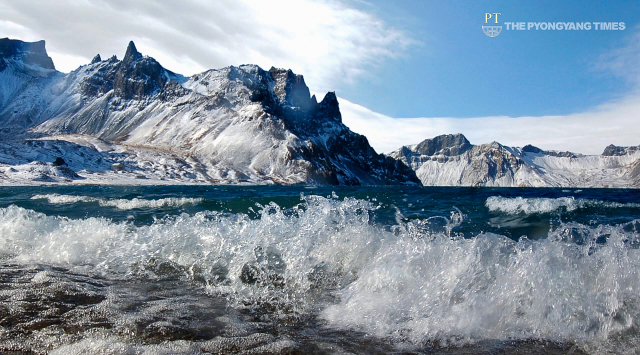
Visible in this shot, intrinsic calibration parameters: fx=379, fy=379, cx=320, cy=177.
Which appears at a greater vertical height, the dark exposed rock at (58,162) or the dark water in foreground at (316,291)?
the dark exposed rock at (58,162)

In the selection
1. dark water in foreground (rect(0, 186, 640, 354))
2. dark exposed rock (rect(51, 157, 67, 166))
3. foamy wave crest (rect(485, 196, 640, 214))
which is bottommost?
dark water in foreground (rect(0, 186, 640, 354))

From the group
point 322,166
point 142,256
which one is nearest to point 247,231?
point 142,256

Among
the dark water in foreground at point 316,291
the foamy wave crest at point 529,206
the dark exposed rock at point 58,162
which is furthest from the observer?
the dark exposed rock at point 58,162

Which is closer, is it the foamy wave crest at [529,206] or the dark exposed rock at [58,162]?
the foamy wave crest at [529,206]

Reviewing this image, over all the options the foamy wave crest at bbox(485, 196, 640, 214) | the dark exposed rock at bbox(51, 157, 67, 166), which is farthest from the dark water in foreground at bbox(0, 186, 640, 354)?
the dark exposed rock at bbox(51, 157, 67, 166)

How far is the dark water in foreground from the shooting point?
5.91 meters

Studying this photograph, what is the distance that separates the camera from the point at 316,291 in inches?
335

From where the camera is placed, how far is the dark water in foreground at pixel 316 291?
5.91 m

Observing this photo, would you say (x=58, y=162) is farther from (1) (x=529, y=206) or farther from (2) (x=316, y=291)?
(2) (x=316, y=291)

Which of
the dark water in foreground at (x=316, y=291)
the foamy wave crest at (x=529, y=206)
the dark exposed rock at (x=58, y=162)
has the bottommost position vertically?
the dark water in foreground at (x=316, y=291)

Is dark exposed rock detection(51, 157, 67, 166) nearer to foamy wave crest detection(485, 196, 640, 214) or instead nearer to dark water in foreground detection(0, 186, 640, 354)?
dark water in foreground detection(0, 186, 640, 354)

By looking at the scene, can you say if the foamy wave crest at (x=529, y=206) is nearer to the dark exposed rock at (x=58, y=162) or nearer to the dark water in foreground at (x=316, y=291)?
the dark water in foreground at (x=316, y=291)

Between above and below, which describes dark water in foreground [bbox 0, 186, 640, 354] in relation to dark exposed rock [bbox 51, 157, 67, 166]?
below

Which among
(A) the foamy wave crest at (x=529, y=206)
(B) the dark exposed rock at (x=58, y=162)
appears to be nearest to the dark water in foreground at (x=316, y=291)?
(A) the foamy wave crest at (x=529, y=206)
